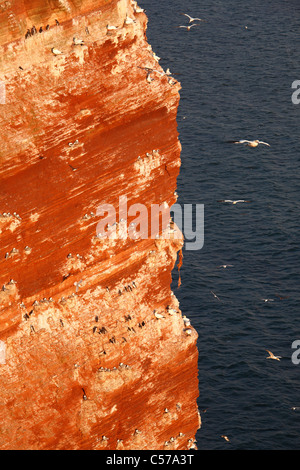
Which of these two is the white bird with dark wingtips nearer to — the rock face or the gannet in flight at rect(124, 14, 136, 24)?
the rock face

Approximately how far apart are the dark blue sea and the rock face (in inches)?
1432

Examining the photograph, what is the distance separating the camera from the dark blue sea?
5816 cm

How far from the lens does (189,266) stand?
70.8m

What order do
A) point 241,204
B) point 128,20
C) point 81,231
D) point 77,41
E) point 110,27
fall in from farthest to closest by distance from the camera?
point 241,204 < point 81,231 < point 128,20 < point 110,27 < point 77,41

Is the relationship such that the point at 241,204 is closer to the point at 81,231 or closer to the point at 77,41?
the point at 81,231

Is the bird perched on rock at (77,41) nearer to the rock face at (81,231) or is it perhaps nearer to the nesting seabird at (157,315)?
the rock face at (81,231)

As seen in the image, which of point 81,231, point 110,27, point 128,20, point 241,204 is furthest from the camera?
point 241,204

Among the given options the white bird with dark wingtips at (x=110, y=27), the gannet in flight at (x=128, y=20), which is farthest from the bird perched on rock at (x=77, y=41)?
the gannet in flight at (x=128, y=20)

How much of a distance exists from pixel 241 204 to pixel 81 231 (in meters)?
61.7

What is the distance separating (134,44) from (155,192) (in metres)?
3.00

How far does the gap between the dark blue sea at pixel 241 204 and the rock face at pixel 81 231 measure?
36.4 meters

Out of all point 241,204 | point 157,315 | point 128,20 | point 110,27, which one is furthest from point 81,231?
point 241,204

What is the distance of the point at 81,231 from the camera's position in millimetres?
17406

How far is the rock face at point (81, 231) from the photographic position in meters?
16.1
